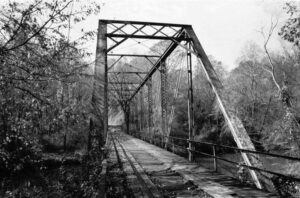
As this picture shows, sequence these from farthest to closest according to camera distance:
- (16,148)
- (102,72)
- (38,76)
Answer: (16,148) → (102,72) → (38,76)

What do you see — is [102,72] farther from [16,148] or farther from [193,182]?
[193,182]

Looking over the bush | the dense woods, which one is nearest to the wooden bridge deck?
the dense woods

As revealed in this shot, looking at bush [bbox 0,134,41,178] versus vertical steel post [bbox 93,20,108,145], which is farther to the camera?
vertical steel post [bbox 93,20,108,145]

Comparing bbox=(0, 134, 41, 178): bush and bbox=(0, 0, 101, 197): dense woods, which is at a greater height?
bbox=(0, 0, 101, 197): dense woods

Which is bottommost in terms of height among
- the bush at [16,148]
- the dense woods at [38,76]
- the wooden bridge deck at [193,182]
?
the wooden bridge deck at [193,182]

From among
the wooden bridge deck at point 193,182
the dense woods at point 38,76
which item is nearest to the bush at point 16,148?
the dense woods at point 38,76

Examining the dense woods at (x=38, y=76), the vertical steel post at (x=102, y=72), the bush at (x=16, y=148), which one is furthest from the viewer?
the vertical steel post at (x=102, y=72)

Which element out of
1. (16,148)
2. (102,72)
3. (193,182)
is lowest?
(193,182)

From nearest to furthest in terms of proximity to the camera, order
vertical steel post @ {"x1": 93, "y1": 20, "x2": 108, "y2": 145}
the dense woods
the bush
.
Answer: the dense woods → the bush → vertical steel post @ {"x1": 93, "y1": 20, "x2": 108, "y2": 145}

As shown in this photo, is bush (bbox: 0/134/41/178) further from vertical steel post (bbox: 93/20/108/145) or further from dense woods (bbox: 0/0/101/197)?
vertical steel post (bbox: 93/20/108/145)

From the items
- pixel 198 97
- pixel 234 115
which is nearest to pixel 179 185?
pixel 234 115

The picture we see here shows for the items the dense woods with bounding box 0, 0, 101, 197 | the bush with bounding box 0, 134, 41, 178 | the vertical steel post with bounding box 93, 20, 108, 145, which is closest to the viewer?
the dense woods with bounding box 0, 0, 101, 197

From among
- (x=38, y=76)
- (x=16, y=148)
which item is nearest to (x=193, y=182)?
(x=38, y=76)

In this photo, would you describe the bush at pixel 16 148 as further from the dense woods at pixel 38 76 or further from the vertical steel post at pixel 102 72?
the vertical steel post at pixel 102 72
